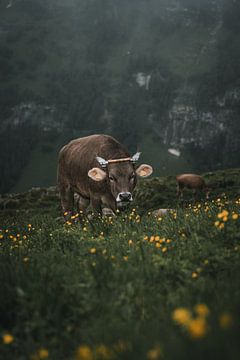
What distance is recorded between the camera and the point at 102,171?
1138 centimetres

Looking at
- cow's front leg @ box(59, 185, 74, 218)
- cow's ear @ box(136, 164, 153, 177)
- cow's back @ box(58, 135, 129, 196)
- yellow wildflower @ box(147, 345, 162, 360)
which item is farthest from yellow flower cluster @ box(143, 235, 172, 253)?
cow's front leg @ box(59, 185, 74, 218)

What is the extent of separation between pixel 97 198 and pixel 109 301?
819cm

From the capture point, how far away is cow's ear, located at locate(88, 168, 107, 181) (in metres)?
11.3

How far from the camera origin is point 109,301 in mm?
4012

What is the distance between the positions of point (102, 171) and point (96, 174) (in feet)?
0.68

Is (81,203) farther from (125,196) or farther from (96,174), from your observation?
(125,196)

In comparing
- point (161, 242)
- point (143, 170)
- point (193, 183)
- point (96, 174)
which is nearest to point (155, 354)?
point (161, 242)

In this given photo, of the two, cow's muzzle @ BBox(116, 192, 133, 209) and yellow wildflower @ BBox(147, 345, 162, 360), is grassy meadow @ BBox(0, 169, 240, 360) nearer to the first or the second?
yellow wildflower @ BBox(147, 345, 162, 360)

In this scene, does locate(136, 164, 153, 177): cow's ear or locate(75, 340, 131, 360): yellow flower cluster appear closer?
locate(75, 340, 131, 360): yellow flower cluster

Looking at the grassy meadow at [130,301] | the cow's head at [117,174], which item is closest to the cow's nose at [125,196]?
the cow's head at [117,174]

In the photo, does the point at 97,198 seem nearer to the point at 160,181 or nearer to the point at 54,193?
the point at 160,181

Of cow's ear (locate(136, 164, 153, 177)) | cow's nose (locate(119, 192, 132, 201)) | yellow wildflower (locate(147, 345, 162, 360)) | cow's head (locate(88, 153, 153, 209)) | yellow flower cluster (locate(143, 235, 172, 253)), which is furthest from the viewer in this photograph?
cow's ear (locate(136, 164, 153, 177))

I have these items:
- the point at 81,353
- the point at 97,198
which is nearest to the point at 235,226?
the point at 81,353

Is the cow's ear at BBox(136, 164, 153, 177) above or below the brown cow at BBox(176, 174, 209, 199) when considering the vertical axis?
above
